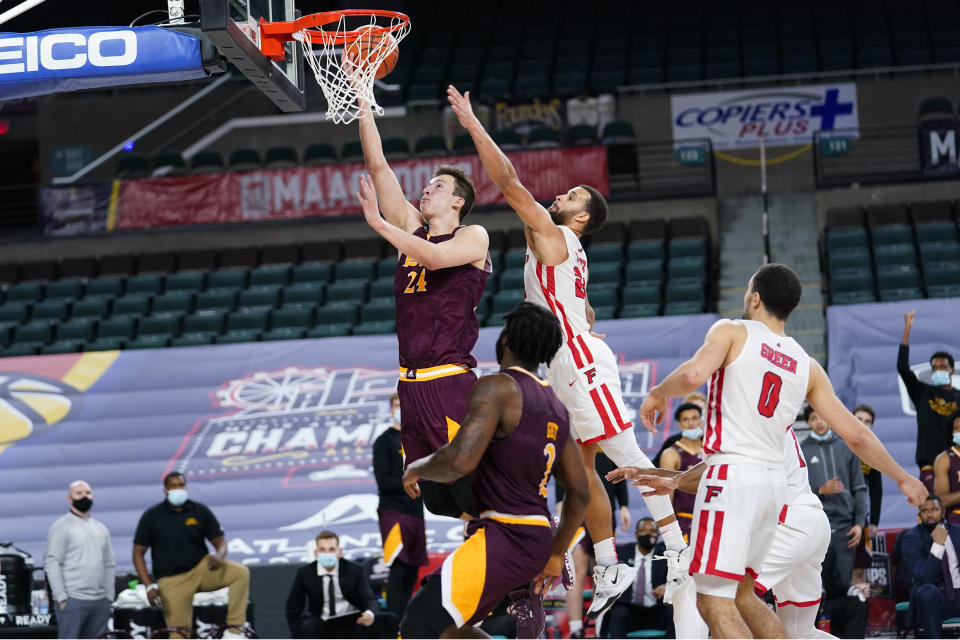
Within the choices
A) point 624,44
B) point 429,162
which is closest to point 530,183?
point 429,162

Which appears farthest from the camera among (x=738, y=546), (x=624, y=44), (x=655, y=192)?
(x=624, y=44)

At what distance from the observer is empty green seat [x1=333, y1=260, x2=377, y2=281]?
67.9 feet

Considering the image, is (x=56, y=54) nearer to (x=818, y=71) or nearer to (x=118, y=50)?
(x=118, y=50)

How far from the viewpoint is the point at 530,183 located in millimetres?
21375

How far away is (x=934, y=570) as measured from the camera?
1070cm

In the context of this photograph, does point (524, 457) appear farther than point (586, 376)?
No

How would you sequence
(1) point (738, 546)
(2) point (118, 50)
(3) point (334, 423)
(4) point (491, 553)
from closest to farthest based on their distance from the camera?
(4) point (491, 553), (1) point (738, 546), (2) point (118, 50), (3) point (334, 423)

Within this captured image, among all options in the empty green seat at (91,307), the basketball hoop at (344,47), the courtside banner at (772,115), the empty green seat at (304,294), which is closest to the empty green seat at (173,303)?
the empty green seat at (91,307)

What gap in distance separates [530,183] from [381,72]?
1348 cm

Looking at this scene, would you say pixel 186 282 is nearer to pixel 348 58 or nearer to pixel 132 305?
pixel 132 305

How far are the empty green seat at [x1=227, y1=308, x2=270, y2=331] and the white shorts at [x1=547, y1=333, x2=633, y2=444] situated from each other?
12.8 m

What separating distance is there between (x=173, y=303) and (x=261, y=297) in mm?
1526

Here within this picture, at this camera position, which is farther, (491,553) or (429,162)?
(429,162)

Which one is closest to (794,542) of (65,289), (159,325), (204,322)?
(204,322)
